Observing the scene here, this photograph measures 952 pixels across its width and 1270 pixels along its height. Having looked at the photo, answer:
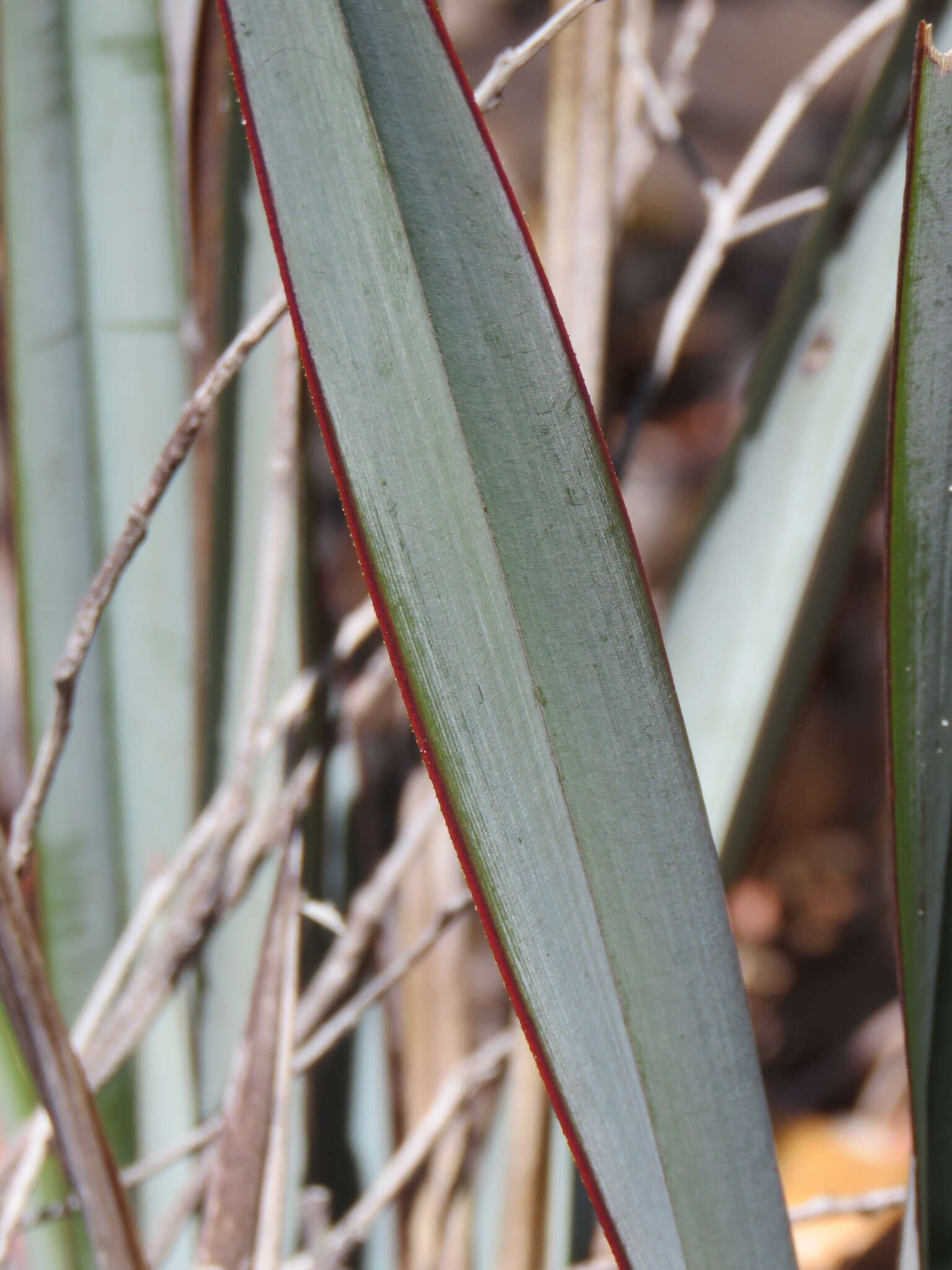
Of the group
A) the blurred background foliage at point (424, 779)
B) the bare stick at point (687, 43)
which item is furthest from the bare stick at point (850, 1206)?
the bare stick at point (687, 43)

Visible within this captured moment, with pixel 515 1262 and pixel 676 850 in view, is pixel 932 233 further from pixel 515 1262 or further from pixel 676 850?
pixel 515 1262

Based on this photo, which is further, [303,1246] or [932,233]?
[303,1246]

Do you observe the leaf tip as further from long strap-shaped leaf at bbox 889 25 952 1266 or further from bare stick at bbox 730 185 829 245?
bare stick at bbox 730 185 829 245

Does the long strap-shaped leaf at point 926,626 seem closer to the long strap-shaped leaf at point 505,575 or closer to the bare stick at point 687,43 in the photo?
the long strap-shaped leaf at point 505,575

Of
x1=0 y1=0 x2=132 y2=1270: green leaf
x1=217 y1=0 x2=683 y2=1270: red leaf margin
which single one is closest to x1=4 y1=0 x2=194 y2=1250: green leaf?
x1=0 y1=0 x2=132 y2=1270: green leaf

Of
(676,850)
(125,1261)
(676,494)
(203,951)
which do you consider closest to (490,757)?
(676,850)

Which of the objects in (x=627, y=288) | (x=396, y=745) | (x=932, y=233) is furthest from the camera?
(x=627, y=288)
